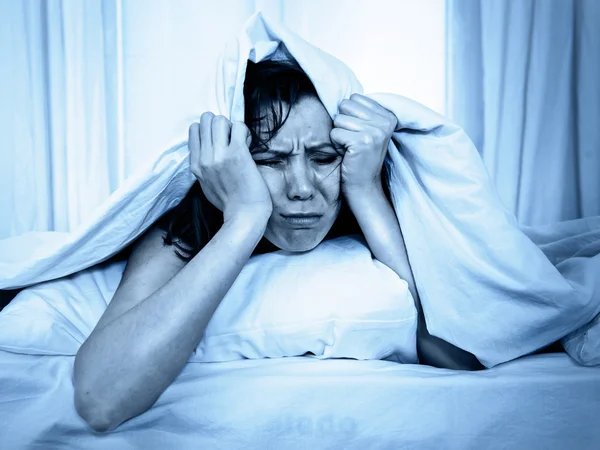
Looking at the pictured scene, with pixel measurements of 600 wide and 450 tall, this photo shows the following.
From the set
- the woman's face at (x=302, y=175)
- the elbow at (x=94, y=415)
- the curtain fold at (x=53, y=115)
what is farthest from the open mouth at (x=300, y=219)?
the curtain fold at (x=53, y=115)

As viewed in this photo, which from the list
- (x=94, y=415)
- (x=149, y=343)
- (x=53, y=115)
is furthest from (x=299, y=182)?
(x=53, y=115)

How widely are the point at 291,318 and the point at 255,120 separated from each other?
1.14 feet

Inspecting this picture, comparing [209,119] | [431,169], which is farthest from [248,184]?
[431,169]

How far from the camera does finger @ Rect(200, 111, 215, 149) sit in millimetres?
795

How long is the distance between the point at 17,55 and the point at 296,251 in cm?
137

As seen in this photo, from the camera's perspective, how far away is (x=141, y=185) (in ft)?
2.74

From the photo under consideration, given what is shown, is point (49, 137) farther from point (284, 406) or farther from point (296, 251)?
point (284, 406)

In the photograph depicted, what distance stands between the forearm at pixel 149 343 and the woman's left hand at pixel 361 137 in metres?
0.28

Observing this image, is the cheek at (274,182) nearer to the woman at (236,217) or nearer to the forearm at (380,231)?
the woman at (236,217)

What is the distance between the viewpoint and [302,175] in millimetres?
821

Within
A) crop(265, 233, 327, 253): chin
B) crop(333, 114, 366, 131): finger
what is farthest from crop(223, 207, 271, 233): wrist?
crop(333, 114, 366, 131): finger

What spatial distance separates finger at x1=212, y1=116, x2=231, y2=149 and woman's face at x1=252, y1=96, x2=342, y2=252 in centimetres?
6

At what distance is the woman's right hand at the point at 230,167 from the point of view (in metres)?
0.78

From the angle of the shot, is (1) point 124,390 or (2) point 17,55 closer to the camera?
(1) point 124,390
